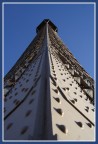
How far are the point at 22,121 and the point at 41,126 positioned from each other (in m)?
0.76

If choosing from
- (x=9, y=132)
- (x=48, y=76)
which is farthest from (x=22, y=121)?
(x=48, y=76)

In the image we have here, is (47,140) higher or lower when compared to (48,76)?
lower

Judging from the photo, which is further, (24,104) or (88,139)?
→ (24,104)

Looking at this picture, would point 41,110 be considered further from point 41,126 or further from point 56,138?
point 56,138

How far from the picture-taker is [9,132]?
5188mm

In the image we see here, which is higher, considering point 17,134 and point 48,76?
point 48,76

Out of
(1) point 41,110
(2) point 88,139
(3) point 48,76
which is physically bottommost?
(2) point 88,139

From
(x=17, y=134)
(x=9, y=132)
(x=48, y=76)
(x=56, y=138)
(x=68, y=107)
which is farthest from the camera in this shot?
(x=48, y=76)

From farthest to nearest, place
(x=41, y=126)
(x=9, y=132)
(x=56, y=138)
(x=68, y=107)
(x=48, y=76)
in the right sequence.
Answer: (x=48, y=76) → (x=68, y=107) → (x=9, y=132) → (x=41, y=126) → (x=56, y=138)

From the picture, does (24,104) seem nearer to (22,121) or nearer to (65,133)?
(22,121)

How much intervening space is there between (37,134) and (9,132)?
2.90 ft

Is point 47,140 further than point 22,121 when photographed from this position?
No

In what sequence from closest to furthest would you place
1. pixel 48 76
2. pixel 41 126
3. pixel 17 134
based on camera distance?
pixel 41 126 < pixel 17 134 < pixel 48 76

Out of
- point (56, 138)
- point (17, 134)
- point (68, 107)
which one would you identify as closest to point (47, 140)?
point (56, 138)
